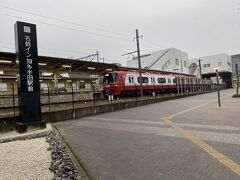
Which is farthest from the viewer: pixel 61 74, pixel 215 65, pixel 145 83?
pixel 215 65

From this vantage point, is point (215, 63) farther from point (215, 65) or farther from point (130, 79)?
point (130, 79)

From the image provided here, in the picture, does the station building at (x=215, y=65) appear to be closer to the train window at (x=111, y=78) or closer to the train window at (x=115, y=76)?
the train window at (x=111, y=78)

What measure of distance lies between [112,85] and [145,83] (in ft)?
17.0

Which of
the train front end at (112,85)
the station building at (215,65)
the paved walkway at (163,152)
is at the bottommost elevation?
the paved walkway at (163,152)

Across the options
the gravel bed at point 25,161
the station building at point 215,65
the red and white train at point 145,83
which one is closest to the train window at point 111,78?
the red and white train at point 145,83

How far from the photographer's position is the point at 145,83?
26.4 metres

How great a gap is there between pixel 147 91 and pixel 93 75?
11179 millimetres

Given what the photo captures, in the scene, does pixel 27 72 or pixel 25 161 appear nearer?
pixel 25 161

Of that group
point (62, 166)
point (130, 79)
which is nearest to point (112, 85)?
point (130, 79)

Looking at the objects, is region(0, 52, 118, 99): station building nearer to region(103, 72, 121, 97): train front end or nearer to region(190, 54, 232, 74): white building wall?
region(103, 72, 121, 97): train front end

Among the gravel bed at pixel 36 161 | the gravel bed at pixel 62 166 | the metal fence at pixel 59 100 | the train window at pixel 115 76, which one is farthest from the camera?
the train window at pixel 115 76

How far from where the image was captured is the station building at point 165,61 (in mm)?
54844

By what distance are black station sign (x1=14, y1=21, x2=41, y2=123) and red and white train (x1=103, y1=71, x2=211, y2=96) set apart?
13043mm

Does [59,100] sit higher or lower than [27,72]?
lower
